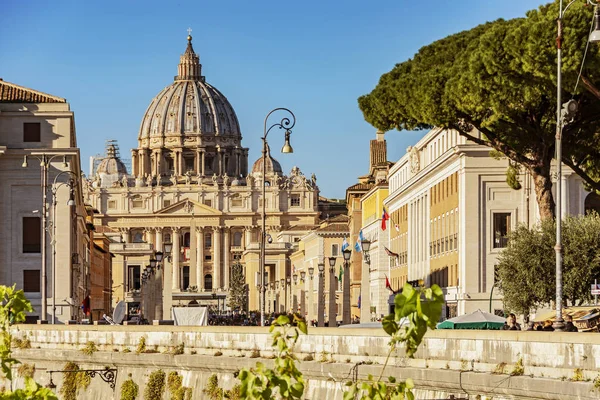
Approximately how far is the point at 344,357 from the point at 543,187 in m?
14.7

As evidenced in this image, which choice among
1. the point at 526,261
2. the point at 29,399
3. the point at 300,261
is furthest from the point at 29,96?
the point at 300,261

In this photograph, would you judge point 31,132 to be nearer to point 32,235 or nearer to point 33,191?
point 33,191

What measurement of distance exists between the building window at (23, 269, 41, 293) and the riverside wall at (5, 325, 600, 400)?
82.6 feet

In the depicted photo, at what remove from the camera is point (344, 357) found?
25.2 m

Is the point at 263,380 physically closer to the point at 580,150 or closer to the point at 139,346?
the point at 139,346

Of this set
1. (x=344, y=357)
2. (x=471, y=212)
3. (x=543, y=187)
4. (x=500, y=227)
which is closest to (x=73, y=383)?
(x=344, y=357)

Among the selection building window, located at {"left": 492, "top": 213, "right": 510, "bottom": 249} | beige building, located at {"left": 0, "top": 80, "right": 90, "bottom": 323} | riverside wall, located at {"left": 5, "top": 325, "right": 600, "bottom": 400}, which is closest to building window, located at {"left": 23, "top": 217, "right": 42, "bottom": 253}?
beige building, located at {"left": 0, "top": 80, "right": 90, "bottom": 323}

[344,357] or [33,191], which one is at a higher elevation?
[33,191]

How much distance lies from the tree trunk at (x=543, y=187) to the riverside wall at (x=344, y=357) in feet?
35.7

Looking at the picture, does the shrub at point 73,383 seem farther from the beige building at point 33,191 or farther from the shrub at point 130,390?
the beige building at point 33,191

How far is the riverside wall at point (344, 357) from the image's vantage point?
18969 mm

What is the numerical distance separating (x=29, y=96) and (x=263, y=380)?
55.1 meters

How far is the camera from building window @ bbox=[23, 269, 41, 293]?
2463 inches

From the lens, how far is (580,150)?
126 ft
